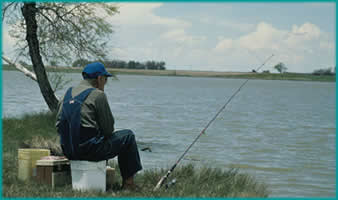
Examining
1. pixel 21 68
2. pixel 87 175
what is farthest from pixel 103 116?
pixel 21 68

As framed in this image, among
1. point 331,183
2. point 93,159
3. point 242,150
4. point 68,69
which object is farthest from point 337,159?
point 93,159

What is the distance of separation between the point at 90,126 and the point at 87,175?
58 cm

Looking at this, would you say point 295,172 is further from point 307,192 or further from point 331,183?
point 307,192

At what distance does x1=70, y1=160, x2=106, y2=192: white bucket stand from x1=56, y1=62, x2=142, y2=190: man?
95 mm

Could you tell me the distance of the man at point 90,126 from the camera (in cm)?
598

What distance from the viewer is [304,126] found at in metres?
22.8

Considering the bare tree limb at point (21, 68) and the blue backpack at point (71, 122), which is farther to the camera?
the bare tree limb at point (21, 68)

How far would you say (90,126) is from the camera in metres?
5.99

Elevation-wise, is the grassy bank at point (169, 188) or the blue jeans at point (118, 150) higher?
the blue jeans at point (118, 150)

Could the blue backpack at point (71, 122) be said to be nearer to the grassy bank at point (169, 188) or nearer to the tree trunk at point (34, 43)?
the grassy bank at point (169, 188)

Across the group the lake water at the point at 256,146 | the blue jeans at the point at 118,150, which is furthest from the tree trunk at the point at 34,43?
the blue jeans at the point at 118,150

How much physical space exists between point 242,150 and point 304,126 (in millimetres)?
8738

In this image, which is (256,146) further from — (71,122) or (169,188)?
(71,122)

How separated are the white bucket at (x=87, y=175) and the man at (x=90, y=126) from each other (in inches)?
3.7
